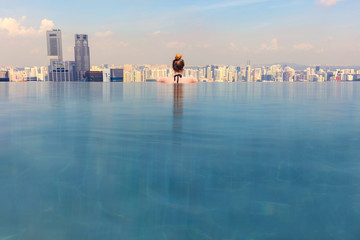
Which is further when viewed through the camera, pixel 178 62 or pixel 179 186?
pixel 178 62

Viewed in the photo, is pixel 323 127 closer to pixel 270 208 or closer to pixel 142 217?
pixel 270 208

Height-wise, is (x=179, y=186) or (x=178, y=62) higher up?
(x=178, y=62)

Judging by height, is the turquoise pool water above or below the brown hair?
below

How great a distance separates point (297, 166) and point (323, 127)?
8845 mm

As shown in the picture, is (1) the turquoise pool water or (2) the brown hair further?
(2) the brown hair

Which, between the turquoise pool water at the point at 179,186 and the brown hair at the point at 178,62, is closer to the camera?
the turquoise pool water at the point at 179,186

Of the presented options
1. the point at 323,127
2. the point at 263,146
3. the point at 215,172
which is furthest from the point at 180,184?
the point at 323,127

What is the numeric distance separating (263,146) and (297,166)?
100 inches

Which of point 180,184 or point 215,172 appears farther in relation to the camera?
point 215,172

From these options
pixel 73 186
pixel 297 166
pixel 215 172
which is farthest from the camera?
pixel 297 166

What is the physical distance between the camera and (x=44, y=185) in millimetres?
7336

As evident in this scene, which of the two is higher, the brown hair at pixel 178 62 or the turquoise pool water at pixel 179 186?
the brown hair at pixel 178 62

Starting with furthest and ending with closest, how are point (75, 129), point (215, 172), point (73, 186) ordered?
point (75, 129), point (215, 172), point (73, 186)

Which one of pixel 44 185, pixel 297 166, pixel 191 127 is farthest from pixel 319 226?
pixel 191 127
